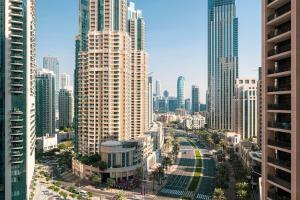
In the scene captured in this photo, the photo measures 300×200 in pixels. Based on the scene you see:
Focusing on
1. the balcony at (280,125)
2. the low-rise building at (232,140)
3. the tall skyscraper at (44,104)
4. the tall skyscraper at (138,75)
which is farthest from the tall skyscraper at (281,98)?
the tall skyscraper at (44,104)

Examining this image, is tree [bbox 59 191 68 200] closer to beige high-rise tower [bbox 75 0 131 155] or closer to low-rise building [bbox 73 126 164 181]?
low-rise building [bbox 73 126 164 181]

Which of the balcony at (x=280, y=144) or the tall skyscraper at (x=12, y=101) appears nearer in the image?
the balcony at (x=280, y=144)

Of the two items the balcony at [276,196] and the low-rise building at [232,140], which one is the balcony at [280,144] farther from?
the low-rise building at [232,140]

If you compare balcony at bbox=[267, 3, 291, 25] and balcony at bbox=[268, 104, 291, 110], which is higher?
balcony at bbox=[267, 3, 291, 25]

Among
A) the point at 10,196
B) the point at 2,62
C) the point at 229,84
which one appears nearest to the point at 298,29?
the point at 2,62

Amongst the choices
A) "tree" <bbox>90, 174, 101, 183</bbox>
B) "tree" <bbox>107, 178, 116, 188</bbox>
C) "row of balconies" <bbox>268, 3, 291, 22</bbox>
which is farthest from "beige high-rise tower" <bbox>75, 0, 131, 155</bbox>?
"row of balconies" <bbox>268, 3, 291, 22</bbox>

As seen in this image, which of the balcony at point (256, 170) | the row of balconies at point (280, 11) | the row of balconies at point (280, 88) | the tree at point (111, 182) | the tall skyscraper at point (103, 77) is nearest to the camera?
the row of balconies at point (280, 88)
